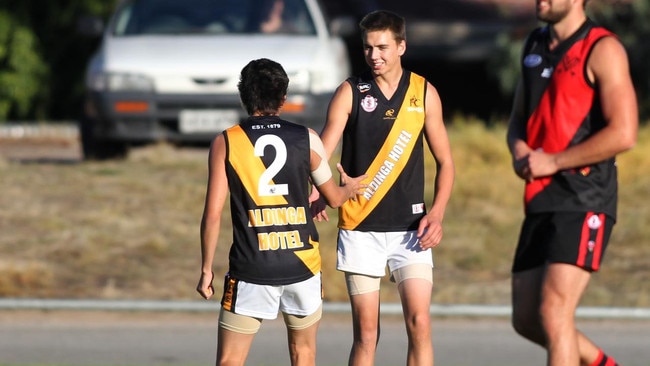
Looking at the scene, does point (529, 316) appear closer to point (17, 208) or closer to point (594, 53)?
point (594, 53)

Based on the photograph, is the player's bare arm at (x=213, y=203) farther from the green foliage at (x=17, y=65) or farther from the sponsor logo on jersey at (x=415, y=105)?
the green foliage at (x=17, y=65)

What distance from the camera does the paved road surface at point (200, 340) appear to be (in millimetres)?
9109

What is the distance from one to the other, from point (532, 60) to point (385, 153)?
1.01m

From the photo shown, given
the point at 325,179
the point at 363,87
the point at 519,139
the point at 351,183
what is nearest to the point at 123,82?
the point at 363,87

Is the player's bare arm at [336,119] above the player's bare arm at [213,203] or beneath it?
above

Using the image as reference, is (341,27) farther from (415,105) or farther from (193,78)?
(415,105)

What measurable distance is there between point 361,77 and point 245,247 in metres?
1.22

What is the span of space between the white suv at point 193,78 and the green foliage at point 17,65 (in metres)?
7.31

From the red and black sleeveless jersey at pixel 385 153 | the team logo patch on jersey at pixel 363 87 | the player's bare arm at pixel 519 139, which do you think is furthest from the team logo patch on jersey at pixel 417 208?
the player's bare arm at pixel 519 139

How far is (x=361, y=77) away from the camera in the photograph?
6.98 m

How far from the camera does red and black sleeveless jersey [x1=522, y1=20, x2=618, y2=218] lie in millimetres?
5977

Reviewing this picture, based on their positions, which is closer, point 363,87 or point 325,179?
point 325,179

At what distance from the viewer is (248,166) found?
6113 millimetres

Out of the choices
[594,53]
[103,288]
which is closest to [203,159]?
[103,288]
